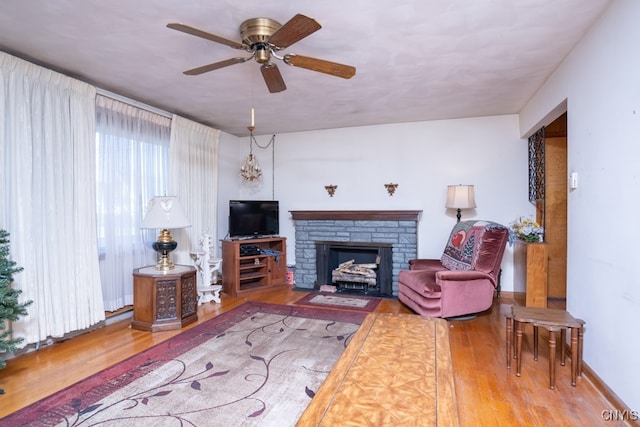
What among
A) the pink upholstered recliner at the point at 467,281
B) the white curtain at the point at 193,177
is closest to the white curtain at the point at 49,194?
the white curtain at the point at 193,177

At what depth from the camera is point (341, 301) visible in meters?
4.18

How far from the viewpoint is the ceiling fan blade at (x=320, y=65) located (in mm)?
1973

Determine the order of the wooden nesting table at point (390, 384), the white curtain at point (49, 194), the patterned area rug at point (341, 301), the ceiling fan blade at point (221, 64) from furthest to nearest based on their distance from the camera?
1. the patterned area rug at point (341, 301)
2. the white curtain at point (49, 194)
3. the ceiling fan blade at point (221, 64)
4. the wooden nesting table at point (390, 384)

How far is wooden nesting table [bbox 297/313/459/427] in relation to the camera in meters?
1.20

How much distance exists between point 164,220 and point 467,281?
311 centimetres

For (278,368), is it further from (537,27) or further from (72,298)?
(537,27)

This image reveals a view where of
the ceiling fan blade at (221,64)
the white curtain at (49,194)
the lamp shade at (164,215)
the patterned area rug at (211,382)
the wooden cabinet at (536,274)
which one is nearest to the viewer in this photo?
the patterned area rug at (211,382)

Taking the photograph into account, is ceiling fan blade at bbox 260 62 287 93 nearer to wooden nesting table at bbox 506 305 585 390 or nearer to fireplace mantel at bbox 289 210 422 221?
wooden nesting table at bbox 506 305 585 390

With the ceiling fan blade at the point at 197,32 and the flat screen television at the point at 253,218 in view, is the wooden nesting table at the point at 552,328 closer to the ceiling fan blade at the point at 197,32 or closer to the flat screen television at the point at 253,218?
the ceiling fan blade at the point at 197,32

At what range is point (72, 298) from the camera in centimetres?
290

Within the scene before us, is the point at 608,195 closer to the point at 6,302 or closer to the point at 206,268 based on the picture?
the point at 6,302

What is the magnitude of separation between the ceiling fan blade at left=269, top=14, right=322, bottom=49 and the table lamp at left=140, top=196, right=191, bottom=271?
209cm

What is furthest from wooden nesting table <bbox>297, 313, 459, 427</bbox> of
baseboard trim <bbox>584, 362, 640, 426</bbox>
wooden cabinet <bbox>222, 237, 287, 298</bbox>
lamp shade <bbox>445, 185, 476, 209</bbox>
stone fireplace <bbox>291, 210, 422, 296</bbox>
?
wooden cabinet <bbox>222, 237, 287, 298</bbox>

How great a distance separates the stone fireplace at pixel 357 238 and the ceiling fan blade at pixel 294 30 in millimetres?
3030
